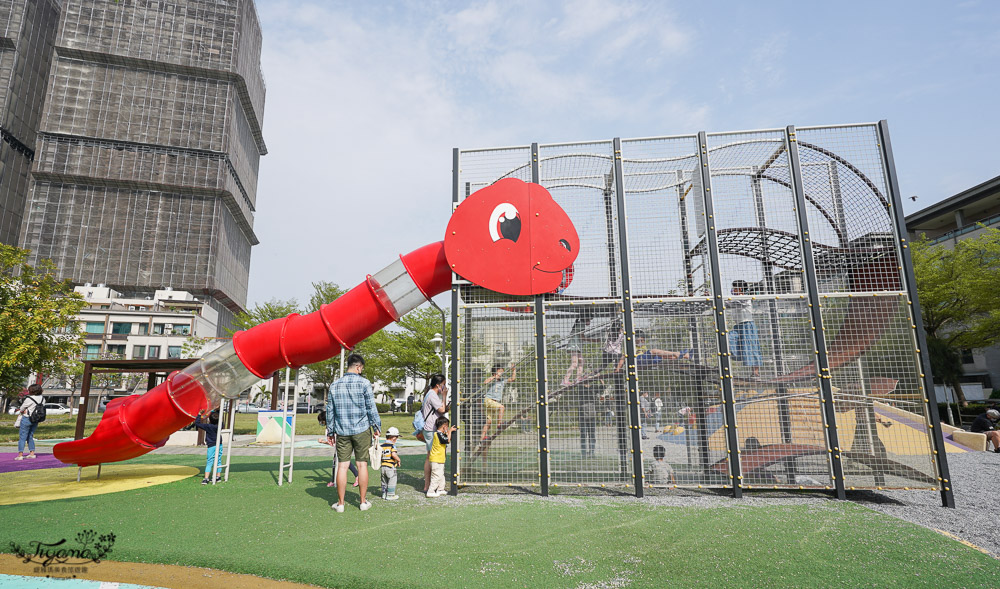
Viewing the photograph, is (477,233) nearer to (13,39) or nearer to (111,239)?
(111,239)

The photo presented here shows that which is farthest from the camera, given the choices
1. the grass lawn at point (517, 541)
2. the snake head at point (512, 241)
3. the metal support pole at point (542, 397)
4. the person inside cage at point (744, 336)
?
the snake head at point (512, 241)

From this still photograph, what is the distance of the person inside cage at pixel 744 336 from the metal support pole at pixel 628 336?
4.82 ft

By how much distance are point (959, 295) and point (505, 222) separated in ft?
79.2

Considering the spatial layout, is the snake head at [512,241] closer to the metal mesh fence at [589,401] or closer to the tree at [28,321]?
the metal mesh fence at [589,401]

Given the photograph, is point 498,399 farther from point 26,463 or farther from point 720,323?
point 26,463

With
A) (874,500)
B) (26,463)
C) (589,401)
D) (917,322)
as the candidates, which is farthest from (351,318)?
(26,463)

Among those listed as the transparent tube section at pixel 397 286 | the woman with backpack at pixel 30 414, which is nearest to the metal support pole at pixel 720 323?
the transparent tube section at pixel 397 286

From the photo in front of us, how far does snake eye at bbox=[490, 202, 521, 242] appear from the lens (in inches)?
308

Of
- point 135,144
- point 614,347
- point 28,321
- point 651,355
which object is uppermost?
point 135,144

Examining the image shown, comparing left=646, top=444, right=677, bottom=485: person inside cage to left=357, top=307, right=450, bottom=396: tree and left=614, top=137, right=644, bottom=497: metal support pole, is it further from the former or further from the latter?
left=357, top=307, right=450, bottom=396: tree

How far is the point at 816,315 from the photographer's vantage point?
7332mm

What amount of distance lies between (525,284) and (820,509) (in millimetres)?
4794

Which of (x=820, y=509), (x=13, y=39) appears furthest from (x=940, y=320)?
(x=13, y=39)

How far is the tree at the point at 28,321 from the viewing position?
62.5ft
